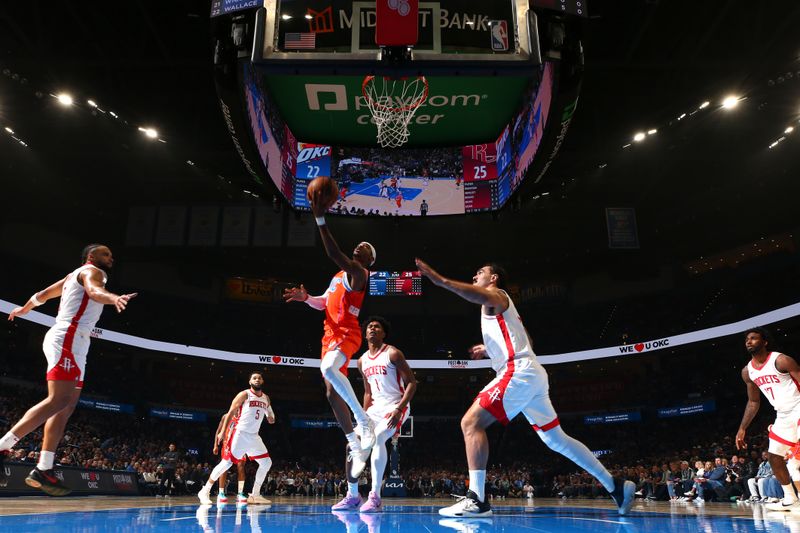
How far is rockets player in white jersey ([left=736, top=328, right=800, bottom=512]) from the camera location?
22.2 feet

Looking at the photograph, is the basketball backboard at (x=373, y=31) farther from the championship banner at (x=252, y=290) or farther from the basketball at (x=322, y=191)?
the championship banner at (x=252, y=290)

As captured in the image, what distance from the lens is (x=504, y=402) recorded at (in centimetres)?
456

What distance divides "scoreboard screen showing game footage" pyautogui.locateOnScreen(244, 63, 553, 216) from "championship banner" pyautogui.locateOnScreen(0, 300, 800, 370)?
13.5m

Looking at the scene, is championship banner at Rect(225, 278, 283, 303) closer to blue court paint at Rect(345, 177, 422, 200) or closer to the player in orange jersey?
blue court paint at Rect(345, 177, 422, 200)

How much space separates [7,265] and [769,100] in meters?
26.8

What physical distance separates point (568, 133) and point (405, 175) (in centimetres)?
624

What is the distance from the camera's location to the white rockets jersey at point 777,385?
6867 mm

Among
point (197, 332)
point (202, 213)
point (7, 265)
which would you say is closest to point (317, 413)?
point (197, 332)

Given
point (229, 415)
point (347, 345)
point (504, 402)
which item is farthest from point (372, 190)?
point (504, 402)

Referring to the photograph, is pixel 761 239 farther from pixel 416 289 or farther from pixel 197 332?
pixel 197 332

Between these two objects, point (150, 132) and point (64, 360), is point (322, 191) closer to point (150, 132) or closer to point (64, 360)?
point (64, 360)

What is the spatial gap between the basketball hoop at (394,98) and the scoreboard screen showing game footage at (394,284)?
12994 millimetres

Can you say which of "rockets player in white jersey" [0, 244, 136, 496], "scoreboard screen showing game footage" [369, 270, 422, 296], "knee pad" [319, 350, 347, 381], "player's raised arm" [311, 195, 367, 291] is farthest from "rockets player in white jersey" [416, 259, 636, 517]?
"scoreboard screen showing game footage" [369, 270, 422, 296]

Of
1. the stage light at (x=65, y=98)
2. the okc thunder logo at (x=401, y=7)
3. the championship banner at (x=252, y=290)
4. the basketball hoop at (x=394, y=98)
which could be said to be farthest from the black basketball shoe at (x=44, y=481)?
the championship banner at (x=252, y=290)
